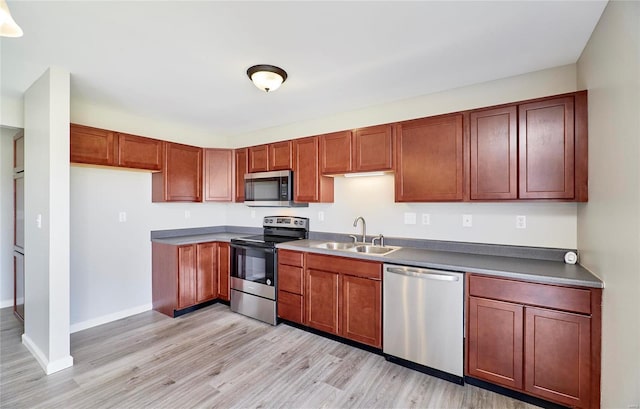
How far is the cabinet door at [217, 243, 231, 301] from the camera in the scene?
12.5 feet

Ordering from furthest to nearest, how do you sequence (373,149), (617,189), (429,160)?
(373,149)
(429,160)
(617,189)

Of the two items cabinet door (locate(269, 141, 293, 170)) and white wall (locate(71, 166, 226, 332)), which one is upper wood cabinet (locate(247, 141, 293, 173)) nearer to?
cabinet door (locate(269, 141, 293, 170))

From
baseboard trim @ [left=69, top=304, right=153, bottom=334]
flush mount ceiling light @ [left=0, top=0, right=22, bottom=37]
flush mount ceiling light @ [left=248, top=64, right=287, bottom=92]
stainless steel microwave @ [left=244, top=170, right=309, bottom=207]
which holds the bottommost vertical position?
baseboard trim @ [left=69, top=304, right=153, bottom=334]

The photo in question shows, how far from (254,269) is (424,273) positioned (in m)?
2.03

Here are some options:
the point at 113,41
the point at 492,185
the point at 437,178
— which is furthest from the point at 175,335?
the point at 492,185

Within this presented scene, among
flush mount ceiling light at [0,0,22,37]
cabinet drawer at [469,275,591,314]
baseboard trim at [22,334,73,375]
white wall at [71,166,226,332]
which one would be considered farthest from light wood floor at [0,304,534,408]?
flush mount ceiling light at [0,0,22,37]

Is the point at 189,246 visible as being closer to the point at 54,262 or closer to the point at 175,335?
the point at 175,335

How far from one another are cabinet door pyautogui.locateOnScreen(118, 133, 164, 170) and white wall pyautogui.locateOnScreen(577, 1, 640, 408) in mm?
4107

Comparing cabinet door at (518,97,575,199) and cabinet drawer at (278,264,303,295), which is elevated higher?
cabinet door at (518,97,575,199)

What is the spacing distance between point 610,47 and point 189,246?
404 centimetres

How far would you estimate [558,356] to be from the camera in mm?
1840

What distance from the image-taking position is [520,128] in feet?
7.18

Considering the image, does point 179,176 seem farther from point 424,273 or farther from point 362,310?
point 424,273

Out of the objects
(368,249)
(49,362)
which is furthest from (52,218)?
(368,249)
